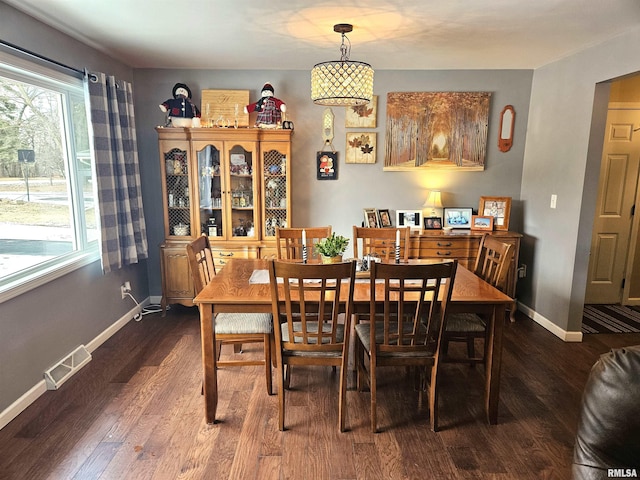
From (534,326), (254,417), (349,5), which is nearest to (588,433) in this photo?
(254,417)

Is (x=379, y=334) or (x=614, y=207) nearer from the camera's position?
(x=379, y=334)

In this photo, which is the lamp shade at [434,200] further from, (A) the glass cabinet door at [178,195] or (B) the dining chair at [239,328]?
(A) the glass cabinet door at [178,195]

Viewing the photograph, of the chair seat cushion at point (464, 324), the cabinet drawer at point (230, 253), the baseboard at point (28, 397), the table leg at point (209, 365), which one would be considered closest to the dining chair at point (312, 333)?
the table leg at point (209, 365)

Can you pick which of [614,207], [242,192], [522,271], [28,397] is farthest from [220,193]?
[614,207]

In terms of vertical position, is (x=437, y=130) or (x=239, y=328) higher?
(x=437, y=130)

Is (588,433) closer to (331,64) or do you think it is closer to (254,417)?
(254,417)

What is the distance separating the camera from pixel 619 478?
1.17m

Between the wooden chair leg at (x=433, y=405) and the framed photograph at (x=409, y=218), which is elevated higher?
the framed photograph at (x=409, y=218)

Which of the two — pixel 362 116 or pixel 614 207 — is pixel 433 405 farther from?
pixel 614 207

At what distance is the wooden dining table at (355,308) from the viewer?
2.20 meters

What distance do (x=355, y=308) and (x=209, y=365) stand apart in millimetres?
871

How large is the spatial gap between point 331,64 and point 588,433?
2.17 metres

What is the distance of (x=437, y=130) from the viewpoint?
4070 millimetres

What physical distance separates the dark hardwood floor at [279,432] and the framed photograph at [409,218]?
1.57 metres
